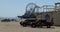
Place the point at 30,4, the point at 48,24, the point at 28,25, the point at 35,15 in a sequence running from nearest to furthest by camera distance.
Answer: the point at 48,24, the point at 28,25, the point at 35,15, the point at 30,4

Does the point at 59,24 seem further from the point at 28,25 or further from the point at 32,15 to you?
the point at 32,15

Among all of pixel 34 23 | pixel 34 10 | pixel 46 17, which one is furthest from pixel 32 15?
pixel 34 23

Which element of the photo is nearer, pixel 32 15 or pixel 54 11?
pixel 54 11

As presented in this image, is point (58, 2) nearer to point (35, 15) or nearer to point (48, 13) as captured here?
point (48, 13)

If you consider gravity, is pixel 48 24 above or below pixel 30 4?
below

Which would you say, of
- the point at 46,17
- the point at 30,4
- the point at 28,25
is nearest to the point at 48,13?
the point at 46,17

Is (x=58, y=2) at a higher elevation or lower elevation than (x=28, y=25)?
higher

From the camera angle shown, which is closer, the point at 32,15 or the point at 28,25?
the point at 28,25

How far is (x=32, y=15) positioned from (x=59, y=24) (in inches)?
356

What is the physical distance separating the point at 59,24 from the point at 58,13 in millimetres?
2311

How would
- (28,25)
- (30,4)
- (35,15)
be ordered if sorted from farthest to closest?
(30,4) < (35,15) < (28,25)

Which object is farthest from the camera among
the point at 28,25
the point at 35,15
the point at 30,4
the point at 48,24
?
the point at 30,4

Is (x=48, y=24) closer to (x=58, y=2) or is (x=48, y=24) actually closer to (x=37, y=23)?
(x=37, y=23)

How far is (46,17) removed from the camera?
39281mm
